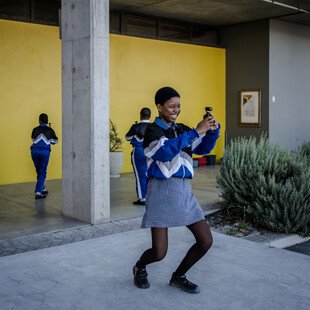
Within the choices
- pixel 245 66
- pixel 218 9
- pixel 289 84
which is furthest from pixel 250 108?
pixel 218 9

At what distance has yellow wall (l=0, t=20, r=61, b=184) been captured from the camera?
37.7ft

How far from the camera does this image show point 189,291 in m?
4.54

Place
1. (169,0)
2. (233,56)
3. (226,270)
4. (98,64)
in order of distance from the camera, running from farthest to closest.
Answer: (233,56), (169,0), (98,64), (226,270)

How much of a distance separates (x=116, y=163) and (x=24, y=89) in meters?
2.90

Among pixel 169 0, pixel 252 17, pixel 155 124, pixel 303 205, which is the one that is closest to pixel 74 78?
pixel 155 124

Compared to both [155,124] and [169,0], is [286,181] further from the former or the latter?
[169,0]

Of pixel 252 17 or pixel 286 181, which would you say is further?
pixel 252 17

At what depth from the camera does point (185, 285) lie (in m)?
4.57

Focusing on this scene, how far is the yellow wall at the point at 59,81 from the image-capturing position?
456 inches

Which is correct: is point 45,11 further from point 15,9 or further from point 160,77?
point 160,77

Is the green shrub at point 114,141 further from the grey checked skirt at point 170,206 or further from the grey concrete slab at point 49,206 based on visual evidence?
the grey checked skirt at point 170,206

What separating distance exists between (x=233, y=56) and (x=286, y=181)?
948 cm

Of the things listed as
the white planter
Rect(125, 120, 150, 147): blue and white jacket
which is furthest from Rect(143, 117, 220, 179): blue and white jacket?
the white planter

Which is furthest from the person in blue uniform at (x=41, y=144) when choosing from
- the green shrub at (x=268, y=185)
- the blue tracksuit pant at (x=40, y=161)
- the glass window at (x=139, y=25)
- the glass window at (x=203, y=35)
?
the glass window at (x=203, y=35)
